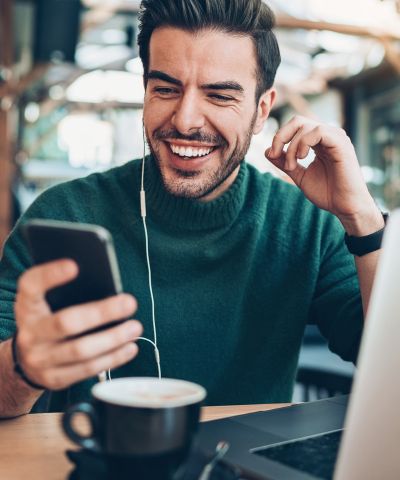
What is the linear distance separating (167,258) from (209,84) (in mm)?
374

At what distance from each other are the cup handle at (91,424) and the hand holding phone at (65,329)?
0.06 meters

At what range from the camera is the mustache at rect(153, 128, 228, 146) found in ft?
4.50

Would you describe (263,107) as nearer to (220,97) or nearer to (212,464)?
(220,97)

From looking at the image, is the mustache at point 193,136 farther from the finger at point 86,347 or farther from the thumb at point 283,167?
the finger at point 86,347

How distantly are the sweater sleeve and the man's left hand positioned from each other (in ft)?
0.50

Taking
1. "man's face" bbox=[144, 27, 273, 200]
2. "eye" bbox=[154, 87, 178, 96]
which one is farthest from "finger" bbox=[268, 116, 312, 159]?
"eye" bbox=[154, 87, 178, 96]

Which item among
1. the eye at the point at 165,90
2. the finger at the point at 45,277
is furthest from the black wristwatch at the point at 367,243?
the finger at the point at 45,277

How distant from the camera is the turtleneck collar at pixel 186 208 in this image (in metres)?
1.42

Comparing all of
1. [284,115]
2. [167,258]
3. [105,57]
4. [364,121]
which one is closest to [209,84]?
[167,258]

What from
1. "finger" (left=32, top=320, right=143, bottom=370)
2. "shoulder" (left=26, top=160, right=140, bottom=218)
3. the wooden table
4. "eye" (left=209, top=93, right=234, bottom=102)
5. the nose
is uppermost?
"eye" (left=209, top=93, right=234, bottom=102)

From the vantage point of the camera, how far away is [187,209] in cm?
142

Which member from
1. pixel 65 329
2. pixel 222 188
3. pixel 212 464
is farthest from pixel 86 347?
pixel 222 188

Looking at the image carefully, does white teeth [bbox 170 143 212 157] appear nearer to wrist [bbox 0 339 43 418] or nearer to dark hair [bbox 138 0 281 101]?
dark hair [bbox 138 0 281 101]

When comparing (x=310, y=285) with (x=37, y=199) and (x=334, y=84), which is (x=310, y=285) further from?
(x=334, y=84)
